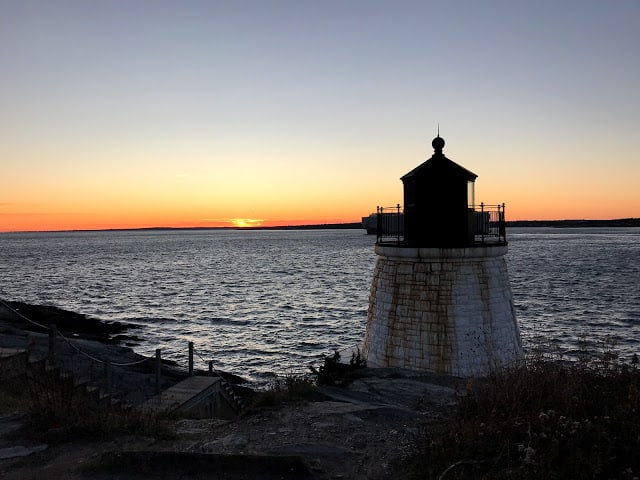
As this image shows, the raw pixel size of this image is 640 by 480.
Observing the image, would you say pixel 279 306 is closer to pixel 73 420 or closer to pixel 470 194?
pixel 470 194

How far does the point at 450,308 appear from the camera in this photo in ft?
37.4

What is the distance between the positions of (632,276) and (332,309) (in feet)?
112

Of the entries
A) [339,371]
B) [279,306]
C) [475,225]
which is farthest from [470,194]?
[279,306]

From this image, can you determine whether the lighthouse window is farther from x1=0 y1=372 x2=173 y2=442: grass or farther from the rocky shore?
x1=0 y1=372 x2=173 y2=442: grass

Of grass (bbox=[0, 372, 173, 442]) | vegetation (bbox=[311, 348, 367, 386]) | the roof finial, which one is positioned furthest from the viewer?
the roof finial

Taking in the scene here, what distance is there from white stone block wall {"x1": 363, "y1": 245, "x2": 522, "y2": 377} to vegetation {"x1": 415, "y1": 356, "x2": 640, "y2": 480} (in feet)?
16.0

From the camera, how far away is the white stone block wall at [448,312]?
1139 centimetres

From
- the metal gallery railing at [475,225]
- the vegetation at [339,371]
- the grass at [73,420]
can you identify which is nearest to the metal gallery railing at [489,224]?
the metal gallery railing at [475,225]

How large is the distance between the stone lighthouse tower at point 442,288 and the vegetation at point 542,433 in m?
4.92

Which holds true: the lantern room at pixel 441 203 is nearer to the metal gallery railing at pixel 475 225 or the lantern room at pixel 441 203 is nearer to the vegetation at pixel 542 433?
the metal gallery railing at pixel 475 225

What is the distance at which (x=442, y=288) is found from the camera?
1149 centimetres

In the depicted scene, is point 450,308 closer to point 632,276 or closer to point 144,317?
point 144,317

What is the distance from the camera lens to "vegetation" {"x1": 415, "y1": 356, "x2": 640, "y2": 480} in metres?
4.56

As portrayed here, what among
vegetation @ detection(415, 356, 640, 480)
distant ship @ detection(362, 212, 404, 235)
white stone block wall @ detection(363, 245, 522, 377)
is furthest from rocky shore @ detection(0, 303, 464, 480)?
distant ship @ detection(362, 212, 404, 235)
